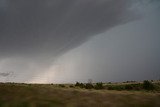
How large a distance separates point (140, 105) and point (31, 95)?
1646cm

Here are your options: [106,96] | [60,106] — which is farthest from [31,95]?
[106,96]

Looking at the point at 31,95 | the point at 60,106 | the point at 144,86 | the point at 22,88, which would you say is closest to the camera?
the point at 60,106

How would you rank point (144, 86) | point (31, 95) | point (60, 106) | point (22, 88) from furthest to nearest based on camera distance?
1. point (144, 86)
2. point (22, 88)
3. point (31, 95)
4. point (60, 106)

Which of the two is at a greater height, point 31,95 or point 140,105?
point 31,95

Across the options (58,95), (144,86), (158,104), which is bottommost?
(158,104)

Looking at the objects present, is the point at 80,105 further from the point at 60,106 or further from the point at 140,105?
the point at 140,105

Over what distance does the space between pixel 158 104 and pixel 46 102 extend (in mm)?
15650

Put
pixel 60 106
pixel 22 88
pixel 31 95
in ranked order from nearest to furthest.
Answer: pixel 60 106
pixel 31 95
pixel 22 88

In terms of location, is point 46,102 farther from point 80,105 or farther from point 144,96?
point 144,96

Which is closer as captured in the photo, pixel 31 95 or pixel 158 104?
pixel 158 104

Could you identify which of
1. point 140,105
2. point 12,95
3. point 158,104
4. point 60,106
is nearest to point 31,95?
point 12,95

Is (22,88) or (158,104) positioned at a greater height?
(22,88)

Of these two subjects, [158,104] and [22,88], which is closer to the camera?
[158,104]

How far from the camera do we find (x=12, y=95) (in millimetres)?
38344
